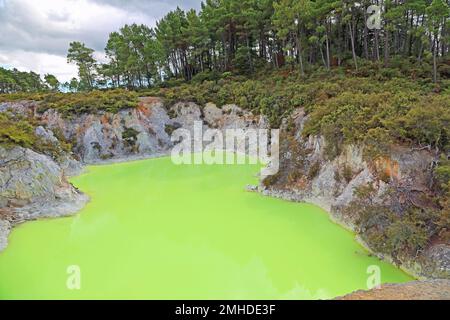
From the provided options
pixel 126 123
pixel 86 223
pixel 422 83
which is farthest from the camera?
pixel 126 123

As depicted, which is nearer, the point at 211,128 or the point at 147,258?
the point at 147,258

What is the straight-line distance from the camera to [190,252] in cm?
968

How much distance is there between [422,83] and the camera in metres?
21.3

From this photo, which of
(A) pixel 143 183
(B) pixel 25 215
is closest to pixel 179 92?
(A) pixel 143 183

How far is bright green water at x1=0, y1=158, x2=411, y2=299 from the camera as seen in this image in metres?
7.86

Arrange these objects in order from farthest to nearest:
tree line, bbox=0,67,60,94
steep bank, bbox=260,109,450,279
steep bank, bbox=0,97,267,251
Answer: tree line, bbox=0,67,60,94, steep bank, bbox=0,97,267,251, steep bank, bbox=260,109,450,279

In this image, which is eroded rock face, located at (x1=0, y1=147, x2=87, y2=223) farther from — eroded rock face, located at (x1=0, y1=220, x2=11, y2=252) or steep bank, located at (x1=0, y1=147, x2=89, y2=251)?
eroded rock face, located at (x1=0, y1=220, x2=11, y2=252)

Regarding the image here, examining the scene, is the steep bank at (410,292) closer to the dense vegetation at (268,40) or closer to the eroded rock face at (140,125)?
the eroded rock face at (140,125)

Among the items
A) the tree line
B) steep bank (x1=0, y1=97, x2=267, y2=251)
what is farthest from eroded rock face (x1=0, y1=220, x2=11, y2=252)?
the tree line

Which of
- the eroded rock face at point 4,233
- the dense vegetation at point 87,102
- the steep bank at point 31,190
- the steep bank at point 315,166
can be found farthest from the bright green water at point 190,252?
the dense vegetation at point 87,102

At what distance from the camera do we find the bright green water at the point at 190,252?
7.86 m

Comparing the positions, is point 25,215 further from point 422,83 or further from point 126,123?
point 422,83

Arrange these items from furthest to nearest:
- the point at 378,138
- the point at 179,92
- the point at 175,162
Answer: the point at 179,92, the point at 175,162, the point at 378,138

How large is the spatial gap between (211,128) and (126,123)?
6.83 m
